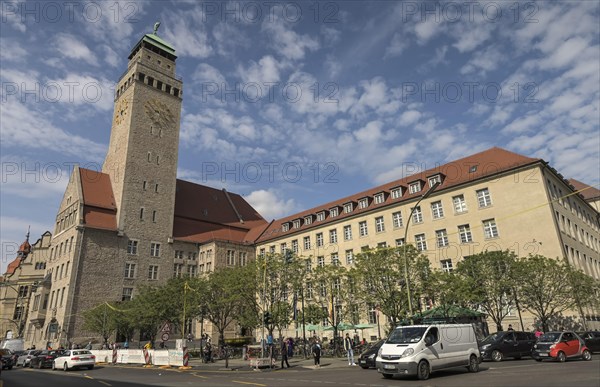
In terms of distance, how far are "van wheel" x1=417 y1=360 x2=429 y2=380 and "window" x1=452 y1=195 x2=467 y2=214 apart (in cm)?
2852

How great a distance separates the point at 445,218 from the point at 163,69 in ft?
173

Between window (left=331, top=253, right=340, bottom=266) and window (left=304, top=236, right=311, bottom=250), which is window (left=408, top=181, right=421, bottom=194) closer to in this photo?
window (left=331, top=253, right=340, bottom=266)

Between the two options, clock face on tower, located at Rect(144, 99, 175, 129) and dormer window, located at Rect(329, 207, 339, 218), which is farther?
clock face on tower, located at Rect(144, 99, 175, 129)

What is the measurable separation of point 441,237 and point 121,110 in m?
52.2

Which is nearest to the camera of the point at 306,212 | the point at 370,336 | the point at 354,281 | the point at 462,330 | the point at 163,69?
the point at 462,330

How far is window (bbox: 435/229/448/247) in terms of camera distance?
133 feet

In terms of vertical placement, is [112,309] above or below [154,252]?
below

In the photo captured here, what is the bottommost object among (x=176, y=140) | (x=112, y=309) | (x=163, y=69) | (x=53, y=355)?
(x=53, y=355)

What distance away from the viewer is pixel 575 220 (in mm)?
41906

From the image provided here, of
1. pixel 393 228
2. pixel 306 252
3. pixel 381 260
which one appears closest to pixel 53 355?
pixel 381 260

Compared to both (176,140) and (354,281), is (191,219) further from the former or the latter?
(354,281)

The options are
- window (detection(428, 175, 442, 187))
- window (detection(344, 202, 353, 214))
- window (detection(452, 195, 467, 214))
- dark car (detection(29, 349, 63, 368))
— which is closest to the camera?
dark car (detection(29, 349, 63, 368))

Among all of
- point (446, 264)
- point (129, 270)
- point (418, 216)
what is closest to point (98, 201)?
point (129, 270)

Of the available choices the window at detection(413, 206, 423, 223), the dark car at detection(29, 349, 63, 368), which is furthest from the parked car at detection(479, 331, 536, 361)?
the dark car at detection(29, 349, 63, 368)
